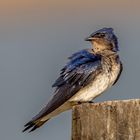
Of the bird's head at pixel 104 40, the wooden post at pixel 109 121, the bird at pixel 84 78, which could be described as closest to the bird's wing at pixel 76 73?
the bird at pixel 84 78

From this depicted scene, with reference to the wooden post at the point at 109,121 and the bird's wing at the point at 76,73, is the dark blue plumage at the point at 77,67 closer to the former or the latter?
the bird's wing at the point at 76,73

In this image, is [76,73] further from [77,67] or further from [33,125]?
[33,125]

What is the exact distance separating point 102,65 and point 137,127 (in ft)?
8.90

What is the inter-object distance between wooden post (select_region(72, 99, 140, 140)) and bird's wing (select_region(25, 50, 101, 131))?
7.08 feet

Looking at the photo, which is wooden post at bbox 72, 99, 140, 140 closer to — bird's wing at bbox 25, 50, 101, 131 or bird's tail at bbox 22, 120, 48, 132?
bird's tail at bbox 22, 120, 48, 132

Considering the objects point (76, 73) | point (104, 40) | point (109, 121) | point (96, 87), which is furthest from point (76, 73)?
point (109, 121)

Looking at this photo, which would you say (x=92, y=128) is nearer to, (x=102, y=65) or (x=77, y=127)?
(x=77, y=127)

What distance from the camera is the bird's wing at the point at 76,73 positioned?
5.35 meters

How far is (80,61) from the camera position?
5453 millimetres

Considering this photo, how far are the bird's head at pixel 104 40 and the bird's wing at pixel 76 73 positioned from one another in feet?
1.28

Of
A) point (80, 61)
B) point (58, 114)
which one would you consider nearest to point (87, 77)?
point (80, 61)

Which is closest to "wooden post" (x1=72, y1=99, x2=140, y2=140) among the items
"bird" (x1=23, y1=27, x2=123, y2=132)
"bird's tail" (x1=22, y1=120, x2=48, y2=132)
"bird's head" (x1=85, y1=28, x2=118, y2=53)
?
"bird's tail" (x1=22, y1=120, x2=48, y2=132)

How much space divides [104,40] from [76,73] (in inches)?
26.0

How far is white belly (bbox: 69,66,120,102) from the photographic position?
17.7 feet
